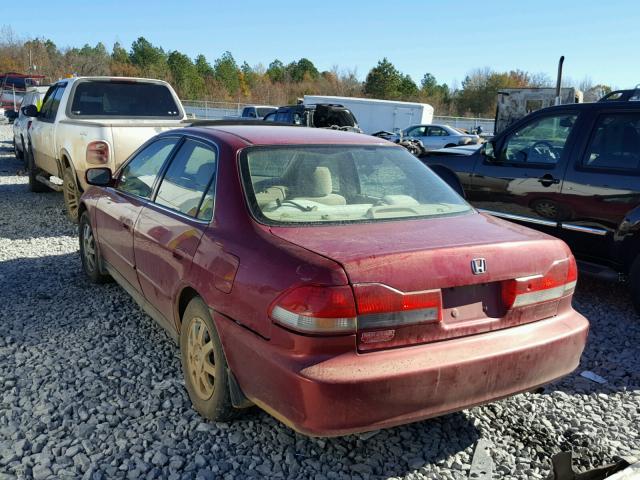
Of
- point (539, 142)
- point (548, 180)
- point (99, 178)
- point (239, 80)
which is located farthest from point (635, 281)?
point (239, 80)

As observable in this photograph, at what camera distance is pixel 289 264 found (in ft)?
8.11

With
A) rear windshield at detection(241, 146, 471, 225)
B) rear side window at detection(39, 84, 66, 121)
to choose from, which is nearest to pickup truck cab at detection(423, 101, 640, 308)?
rear windshield at detection(241, 146, 471, 225)

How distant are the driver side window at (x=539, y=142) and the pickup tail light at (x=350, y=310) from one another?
3891mm

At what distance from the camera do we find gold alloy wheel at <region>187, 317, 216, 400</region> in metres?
3.03

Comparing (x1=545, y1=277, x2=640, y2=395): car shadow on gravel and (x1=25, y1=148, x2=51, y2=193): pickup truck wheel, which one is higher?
(x1=25, y1=148, x2=51, y2=193): pickup truck wheel

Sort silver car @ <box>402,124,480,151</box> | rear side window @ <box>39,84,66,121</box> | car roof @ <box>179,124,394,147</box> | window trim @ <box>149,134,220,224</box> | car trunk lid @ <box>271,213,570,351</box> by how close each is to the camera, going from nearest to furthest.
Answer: car trunk lid @ <box>271,213,570,351</box> → window trim @ <box>149,134,220,224</box> → car roof @ <box>179,124,394,147</box> → rear side window @ <box>39,84,66,121</box> → silver car @ <box>402,124,480,151</box>

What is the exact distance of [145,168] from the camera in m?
4.30

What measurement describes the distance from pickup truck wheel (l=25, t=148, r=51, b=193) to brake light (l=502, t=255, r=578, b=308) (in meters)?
9.42

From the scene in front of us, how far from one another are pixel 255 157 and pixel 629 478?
237 cm

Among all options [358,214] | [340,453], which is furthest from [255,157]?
[340,453]

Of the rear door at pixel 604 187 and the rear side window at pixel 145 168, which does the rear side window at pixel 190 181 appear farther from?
the rear door at pixel 604 187

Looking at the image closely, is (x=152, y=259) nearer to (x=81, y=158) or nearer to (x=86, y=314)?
(x=86, y=314)

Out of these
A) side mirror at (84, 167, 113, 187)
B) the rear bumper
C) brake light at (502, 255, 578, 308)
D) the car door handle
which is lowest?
the rear bumper

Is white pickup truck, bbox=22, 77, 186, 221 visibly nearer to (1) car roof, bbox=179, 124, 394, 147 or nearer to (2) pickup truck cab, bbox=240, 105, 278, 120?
(1) car roof, bbox=179, 124, 394, 147
